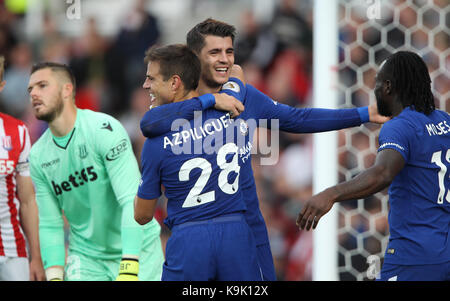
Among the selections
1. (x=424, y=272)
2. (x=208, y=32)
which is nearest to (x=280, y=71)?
(x=208, y=32)

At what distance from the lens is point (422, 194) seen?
3.48m

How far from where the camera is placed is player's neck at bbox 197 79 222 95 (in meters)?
4.02

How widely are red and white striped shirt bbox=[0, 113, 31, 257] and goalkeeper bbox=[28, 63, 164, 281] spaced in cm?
10

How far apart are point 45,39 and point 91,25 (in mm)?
629

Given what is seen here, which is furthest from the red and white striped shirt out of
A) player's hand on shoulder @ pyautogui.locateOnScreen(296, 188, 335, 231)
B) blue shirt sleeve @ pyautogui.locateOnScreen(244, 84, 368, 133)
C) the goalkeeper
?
player's hand on shoulder @ pyautogui.locateOnScreen(296, 188, 335, 231)

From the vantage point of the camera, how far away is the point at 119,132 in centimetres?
443

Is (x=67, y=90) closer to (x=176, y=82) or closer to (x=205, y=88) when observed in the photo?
(x=205, y=88)

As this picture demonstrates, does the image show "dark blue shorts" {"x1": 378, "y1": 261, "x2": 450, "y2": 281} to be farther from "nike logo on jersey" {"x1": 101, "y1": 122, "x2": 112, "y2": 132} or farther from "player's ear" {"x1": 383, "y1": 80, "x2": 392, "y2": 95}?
"nike logo on jersey" {"x1": 101, "y1": 122, "x2": 112, "y2": 132}

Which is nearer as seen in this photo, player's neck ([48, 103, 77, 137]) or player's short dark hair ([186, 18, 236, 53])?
player's short dark hair ([186, 18, 236, 53])

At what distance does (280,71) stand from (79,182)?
341cm

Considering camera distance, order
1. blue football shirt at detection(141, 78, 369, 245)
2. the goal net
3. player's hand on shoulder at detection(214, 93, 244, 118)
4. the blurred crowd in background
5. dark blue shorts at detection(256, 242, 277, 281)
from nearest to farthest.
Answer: blue football shirt at detection(141, 78, 369, 245), player's hand on shoulder at detection(214, 93, 244, 118), dark blue shorts at detection(256, 242, 277, 281), the goal net, the blurred crowd in background

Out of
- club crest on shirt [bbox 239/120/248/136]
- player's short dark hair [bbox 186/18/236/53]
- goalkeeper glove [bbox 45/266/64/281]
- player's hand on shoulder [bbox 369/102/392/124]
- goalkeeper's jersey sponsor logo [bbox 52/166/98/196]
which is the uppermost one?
player's short dark hair [bbox 186/18/236/53]

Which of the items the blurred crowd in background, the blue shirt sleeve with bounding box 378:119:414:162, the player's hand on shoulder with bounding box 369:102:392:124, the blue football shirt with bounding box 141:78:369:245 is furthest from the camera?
the blurred crowd in background

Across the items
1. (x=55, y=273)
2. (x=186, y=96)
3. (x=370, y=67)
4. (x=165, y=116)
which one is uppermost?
(x=370, y=67)
